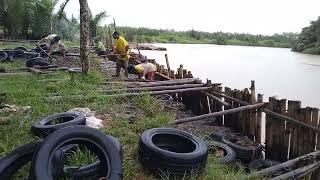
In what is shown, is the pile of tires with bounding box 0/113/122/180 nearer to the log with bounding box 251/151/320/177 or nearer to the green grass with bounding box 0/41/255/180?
the green grass with bounding box 0/41/255/180

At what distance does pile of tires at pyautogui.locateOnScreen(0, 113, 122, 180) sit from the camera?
14.0 feet

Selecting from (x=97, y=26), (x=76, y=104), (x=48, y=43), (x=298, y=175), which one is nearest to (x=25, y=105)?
(x=76, y=104)

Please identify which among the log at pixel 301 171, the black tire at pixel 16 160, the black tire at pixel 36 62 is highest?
the black tire at pixel 36 62

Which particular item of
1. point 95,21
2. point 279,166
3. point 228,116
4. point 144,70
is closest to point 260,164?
point 279,166

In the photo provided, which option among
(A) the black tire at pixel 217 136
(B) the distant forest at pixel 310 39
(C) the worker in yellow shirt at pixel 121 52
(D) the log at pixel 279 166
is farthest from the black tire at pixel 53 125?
(B) the distant forest at pixel 310 39

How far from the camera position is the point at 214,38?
78.0 meters

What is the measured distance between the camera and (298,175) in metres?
6.22

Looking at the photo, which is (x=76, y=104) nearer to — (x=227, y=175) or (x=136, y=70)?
(x=227, y=175)

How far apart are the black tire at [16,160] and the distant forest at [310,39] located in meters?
40.4

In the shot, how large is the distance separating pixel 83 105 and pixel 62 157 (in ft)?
14.1

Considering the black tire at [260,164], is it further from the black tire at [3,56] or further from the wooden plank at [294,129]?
the black tire at [3,56]

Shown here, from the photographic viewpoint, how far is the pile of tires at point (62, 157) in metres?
4.25

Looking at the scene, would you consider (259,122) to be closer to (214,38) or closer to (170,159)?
(170,159)

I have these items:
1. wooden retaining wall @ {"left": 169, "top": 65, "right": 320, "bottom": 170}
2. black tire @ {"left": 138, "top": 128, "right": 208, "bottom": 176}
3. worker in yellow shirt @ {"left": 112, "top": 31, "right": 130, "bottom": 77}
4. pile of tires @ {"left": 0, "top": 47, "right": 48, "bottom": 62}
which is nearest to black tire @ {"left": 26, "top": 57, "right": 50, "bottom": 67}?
pile of tires @ {"left": 0, "top": 47, "right": 48, "bottom": 62}
